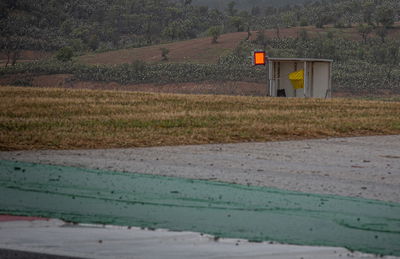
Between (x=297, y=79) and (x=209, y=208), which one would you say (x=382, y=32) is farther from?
(x=209, y=208)

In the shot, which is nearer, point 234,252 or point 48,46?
point 234,252

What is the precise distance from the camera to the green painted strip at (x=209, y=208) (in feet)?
18.8

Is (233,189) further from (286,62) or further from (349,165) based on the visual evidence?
(286,62)

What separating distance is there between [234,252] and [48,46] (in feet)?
461

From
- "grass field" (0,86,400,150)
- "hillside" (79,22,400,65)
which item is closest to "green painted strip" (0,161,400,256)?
"grass field" (0,86,400,150)

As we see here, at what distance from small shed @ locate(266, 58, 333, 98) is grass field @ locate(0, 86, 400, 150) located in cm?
1343

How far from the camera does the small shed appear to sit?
124 ft

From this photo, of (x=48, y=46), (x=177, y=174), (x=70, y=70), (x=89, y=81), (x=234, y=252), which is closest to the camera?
(x=234, y=252)

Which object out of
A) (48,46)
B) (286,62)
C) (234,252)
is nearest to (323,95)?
(286,62)

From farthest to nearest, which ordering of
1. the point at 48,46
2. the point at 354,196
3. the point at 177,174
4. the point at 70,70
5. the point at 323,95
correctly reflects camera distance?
the point at 48,46 < the point at 70,70 < the point at 323,95 < the point at 177,174 < the point at 354,196

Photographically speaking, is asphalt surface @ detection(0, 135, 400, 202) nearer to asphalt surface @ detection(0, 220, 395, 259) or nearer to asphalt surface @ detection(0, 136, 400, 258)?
asphalt surface @ detection(0, 136, 400, 258)

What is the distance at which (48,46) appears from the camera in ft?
461

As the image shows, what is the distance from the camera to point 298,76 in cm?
3772

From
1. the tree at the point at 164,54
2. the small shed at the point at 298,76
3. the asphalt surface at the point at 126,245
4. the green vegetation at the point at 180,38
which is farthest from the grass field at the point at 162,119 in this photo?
the tree at the point at 164,54
